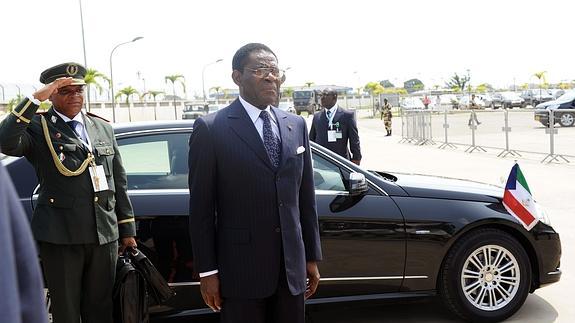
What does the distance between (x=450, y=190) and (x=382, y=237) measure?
2.31ft

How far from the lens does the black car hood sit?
455 cm

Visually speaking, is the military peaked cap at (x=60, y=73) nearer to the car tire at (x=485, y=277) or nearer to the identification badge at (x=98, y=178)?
the identification badge at (x=98, y=178)

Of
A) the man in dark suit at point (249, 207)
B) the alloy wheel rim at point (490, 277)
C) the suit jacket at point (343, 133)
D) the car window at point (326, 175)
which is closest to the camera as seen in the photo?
the man in dark suit at point (249, 207)

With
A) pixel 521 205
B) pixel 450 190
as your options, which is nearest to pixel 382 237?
pixel 450 190

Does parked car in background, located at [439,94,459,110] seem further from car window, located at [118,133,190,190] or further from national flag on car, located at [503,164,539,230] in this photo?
car window, located at [118,133,190,190]

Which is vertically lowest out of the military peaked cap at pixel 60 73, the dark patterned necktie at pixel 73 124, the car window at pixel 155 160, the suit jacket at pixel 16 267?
the car window at pixel 155 160

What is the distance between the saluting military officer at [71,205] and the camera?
10.3ft

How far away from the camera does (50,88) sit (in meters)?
3.03

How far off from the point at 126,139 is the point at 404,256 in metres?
2.16

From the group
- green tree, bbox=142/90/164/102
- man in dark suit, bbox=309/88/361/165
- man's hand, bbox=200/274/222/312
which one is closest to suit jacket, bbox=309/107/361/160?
man in dark suit, bbox=309/88/361/165

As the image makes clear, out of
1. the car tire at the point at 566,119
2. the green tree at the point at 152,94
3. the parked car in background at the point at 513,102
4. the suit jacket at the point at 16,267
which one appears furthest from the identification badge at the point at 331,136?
the green tree at the point at 152,94

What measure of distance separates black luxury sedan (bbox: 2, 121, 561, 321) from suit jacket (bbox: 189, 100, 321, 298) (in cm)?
133

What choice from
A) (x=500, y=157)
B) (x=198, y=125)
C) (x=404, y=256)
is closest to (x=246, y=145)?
(x=198, y=125)

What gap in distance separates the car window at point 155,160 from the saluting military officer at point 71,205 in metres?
0.92
